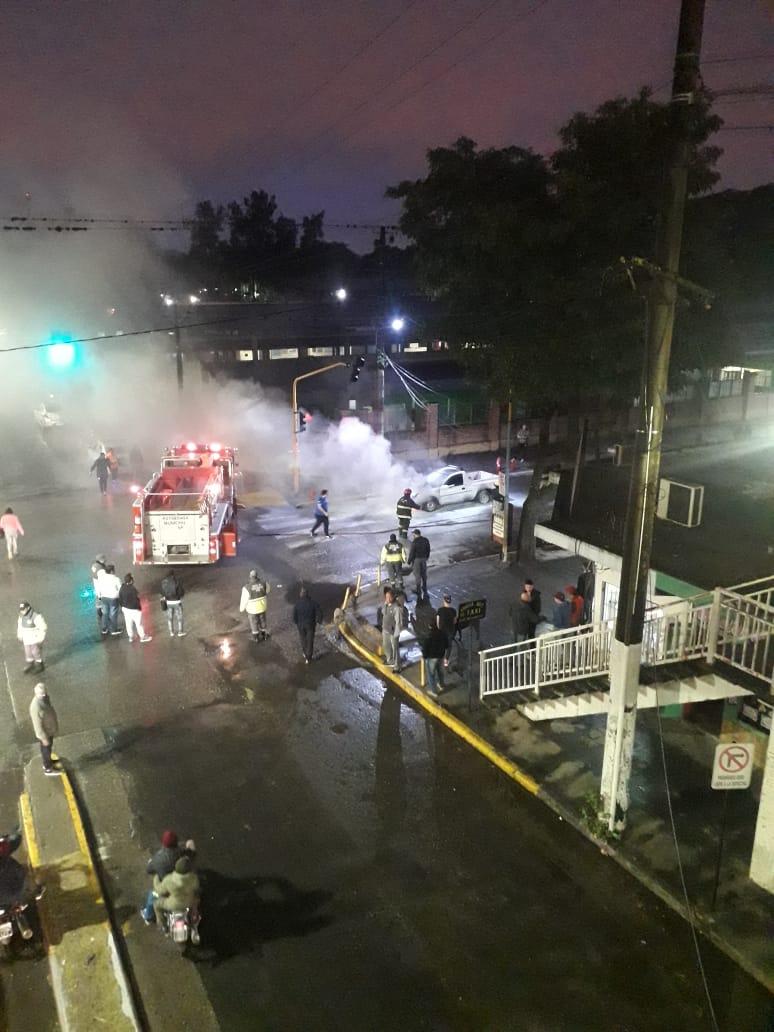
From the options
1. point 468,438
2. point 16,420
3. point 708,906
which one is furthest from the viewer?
point 16,420

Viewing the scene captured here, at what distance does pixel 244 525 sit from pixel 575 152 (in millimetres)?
11713

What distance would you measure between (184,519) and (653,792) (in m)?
10.4

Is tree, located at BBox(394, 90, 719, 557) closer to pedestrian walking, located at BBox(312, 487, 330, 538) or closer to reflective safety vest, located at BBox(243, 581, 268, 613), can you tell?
pedestrian walking, located at BBox(312, 487, 330, 538)

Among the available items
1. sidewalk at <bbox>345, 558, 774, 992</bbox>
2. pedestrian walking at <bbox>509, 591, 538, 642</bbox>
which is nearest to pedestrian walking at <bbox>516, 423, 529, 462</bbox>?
sidewalk at <bbox>345, 558, 774, 992</bbox>

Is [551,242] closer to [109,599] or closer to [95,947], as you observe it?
[109,599]

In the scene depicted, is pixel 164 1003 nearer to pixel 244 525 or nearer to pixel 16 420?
pixel 244 525

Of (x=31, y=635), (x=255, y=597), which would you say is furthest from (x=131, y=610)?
(x=255, y=597)

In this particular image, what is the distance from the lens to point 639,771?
8.95 meters

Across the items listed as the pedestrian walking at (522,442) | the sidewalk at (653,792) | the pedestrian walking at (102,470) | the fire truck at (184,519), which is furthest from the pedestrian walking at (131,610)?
the pedestrian walking at (522,442)

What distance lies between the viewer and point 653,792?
28.0ft

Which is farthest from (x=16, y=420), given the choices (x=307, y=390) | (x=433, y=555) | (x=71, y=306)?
(x=433, y=555)

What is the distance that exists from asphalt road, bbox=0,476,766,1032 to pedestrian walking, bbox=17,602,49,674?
278 millimetres

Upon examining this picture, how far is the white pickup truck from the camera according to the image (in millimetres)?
21672

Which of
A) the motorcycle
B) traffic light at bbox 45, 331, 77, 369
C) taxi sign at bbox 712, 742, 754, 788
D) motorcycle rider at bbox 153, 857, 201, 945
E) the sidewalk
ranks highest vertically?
traffic light at bbox 45, 331, 77, 369
